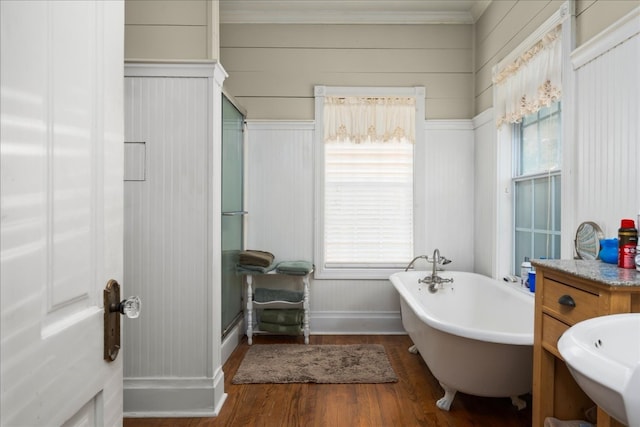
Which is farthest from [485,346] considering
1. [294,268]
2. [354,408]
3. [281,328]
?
[281,328]

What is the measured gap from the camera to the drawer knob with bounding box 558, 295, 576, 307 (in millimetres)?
1388

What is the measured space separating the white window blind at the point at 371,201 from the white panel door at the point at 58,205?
285 cm

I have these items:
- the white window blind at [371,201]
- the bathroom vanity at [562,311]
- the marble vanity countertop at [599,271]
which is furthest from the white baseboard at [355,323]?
the marble vanity countertop at [599,271]

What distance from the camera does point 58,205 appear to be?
0.68 m

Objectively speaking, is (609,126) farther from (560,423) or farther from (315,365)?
(315,365)

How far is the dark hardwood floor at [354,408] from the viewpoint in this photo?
2.15 meters

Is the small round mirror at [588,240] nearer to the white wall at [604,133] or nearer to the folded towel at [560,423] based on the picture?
the white wall at [604,133]

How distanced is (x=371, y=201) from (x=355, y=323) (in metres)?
1.15

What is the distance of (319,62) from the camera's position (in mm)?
3625

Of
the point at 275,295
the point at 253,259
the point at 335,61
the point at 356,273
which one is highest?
the point at 335,61

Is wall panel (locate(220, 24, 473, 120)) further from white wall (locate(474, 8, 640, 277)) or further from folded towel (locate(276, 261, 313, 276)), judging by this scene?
white wall (locate(474, 8, 640, 277))

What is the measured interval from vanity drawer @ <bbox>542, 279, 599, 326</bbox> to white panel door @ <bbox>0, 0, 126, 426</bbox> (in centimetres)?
143

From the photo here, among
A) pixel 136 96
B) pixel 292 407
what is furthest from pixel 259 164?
pixel 292 407

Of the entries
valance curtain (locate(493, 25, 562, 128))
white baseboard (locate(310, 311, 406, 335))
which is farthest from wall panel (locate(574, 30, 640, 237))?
white baseboard (locate(310, 311, 406, 335))
